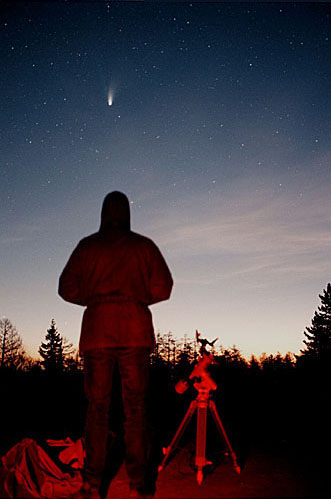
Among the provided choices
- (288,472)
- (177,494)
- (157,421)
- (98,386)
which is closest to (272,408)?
(157,421)

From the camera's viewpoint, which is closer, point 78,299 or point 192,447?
point 78,299

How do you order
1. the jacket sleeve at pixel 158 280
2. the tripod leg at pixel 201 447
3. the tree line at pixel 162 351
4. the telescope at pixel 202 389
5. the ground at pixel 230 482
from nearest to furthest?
1. the jacket sleeve at pixel 158 280
2. the ground at pixel 230 482
3. the tripod leg at pixel 201 447
4. the telescope at pixel 202 389
5. the tree line at pixel 162 351

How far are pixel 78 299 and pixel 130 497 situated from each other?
1503mm

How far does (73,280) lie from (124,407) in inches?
39.6

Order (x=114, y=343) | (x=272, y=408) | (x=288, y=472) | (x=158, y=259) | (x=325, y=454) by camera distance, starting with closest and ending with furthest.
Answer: (x=114, y=343)
(x=158, y=259)
(x=288, y=472)
(x=325, y=454)
(x=272, y=408)

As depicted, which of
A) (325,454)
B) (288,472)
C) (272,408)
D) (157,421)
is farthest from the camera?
(272,408)

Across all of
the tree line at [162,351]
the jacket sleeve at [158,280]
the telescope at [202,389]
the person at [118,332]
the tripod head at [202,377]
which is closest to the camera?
the person at [118,332]

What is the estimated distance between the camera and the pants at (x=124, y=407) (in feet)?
10.2

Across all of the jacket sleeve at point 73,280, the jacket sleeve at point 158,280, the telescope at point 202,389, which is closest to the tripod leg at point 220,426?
the telescope at point 202,389

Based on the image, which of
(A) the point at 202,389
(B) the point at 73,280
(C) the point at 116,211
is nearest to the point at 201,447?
(A) the point at 202,389

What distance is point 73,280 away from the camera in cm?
330

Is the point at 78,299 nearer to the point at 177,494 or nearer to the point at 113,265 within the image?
the point at 113,265

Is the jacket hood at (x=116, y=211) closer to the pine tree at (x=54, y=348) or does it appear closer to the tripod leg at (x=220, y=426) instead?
the tripod leg at (x=220, y=426)

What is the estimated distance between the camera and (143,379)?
123 inches
